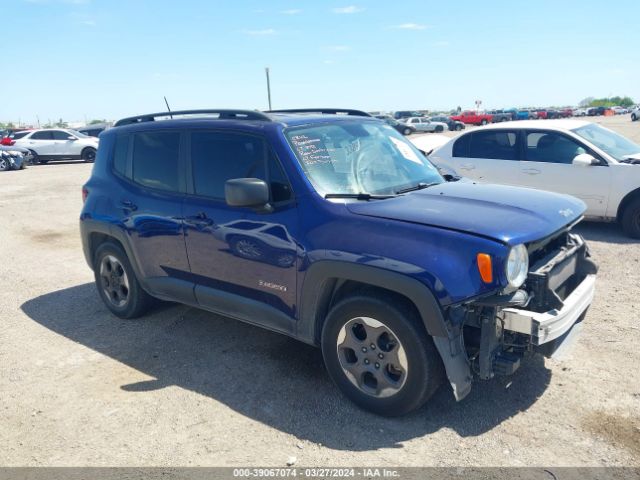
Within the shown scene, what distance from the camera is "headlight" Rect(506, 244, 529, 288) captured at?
2951mm

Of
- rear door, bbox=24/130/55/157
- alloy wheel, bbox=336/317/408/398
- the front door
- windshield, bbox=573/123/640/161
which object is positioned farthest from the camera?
rear door, bbox=24/130/55/157

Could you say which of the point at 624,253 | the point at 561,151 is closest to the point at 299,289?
the point at 624,253

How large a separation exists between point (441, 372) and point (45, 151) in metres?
24.5

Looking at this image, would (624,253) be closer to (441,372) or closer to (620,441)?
(620,441)

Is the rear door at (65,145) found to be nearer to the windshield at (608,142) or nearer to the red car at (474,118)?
the windshield at (608,142)

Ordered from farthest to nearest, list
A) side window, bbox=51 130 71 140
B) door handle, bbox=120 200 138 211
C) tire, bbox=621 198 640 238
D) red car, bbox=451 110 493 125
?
red car, bbox=451 110 493 125, side window, bbox=51 130 71 140, tire, bbox=621 198 640 238, door handle, bbox=120 200 138 211

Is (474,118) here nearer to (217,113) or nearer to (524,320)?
(217,113)

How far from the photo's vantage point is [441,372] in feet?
10.4

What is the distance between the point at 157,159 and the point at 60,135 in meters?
21.9

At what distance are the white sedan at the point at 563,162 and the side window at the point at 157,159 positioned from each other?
5.39m

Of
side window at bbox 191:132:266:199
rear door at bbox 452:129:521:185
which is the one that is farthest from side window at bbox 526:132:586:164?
side window at bbox 191:132:266:199

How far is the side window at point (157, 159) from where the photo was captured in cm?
448

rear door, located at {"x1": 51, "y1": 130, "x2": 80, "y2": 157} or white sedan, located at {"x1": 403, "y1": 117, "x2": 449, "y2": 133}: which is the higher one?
rear door, located at {"x1": 51, "y1": 130, "x2": 80, "y2": 157}

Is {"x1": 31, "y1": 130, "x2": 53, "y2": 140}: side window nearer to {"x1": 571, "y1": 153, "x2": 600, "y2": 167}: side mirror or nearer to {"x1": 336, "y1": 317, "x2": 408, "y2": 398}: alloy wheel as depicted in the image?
{"x1": 571, "y1": 153, "x2": 600, "y2": 167}: side mirror
